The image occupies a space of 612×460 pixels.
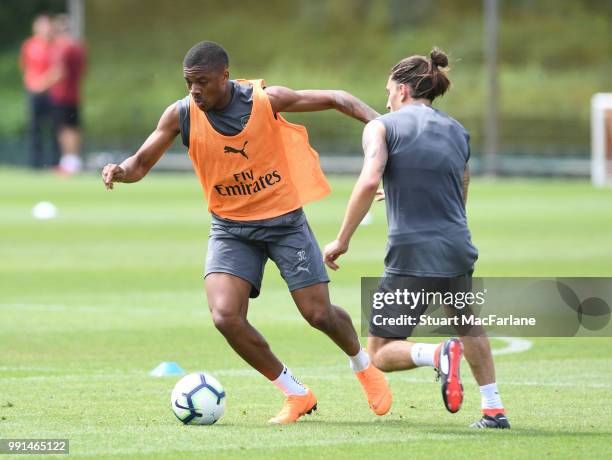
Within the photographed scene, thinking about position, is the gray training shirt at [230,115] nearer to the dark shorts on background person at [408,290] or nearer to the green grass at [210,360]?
the dark shorts on background person at [408,290]

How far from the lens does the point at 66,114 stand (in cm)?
3369

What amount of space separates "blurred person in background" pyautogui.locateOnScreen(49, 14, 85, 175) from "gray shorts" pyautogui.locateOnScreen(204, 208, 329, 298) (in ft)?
82.7

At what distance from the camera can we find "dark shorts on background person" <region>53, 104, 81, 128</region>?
33.5m

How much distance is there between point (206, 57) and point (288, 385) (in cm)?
195

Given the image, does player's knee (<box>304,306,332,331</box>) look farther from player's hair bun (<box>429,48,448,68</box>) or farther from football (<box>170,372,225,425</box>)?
player's hair bun (<box>429,48,448,68</box>)

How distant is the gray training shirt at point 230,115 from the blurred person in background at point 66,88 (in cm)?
2505

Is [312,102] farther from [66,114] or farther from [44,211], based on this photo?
[66,114]

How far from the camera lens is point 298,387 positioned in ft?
27.9

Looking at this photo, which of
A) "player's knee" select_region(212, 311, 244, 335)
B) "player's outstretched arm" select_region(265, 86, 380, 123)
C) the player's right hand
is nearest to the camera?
"player's knee" select_region(212, 311, 244, 335)

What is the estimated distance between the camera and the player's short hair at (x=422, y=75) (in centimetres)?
809

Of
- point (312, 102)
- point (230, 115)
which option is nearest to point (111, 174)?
point (230, 115)

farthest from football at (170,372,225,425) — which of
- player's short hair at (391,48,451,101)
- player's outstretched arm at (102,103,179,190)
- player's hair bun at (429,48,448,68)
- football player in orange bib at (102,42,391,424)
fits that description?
player's hair bun at (429,48,448,68)

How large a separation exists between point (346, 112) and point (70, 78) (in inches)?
1010

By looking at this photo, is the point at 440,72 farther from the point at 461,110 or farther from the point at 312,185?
the point at 461,110
